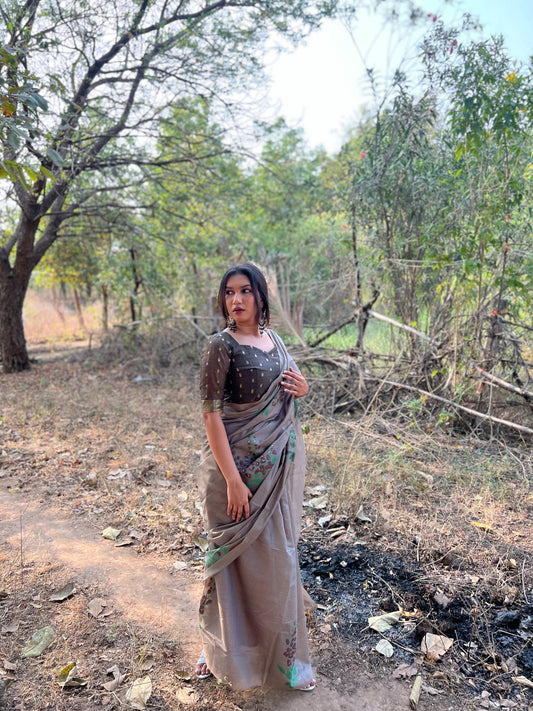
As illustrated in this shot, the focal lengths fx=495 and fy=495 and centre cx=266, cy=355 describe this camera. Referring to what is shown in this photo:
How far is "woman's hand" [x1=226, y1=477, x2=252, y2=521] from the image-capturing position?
1.78 meters

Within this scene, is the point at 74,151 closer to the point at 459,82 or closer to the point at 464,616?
the point at 459,82

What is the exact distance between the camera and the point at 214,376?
1.75 metres

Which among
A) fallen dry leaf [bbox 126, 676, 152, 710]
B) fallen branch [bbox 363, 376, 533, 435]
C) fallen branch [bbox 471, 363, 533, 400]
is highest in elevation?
fallen branch [bbox 471, 363, 533, 400]

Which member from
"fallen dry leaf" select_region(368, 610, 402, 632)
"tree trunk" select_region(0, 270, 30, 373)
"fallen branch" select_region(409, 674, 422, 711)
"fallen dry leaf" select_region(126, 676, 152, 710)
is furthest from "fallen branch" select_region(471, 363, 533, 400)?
"tree trunk" select_region(0, 270, 30, 373)

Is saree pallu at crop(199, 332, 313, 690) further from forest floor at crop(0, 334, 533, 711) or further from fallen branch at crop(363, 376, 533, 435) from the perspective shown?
fallen branch at crop(363, 376, 533, 435)

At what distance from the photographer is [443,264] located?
4441mm

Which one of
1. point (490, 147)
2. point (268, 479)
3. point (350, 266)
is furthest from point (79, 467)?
point (490, 147)

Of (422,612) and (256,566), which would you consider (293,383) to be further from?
(422,612)

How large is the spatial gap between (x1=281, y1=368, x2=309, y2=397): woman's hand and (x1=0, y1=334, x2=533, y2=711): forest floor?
116 centimetres

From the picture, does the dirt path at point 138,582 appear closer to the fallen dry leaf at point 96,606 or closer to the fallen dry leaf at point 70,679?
the fallen dry leaf at point 96,606

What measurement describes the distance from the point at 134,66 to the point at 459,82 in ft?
13.2

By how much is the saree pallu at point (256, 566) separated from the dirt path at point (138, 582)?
0.45 ft

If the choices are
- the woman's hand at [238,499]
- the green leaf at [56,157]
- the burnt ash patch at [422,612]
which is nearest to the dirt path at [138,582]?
the burnt ash patch at [422,612]

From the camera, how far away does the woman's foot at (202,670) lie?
194 centimetres
